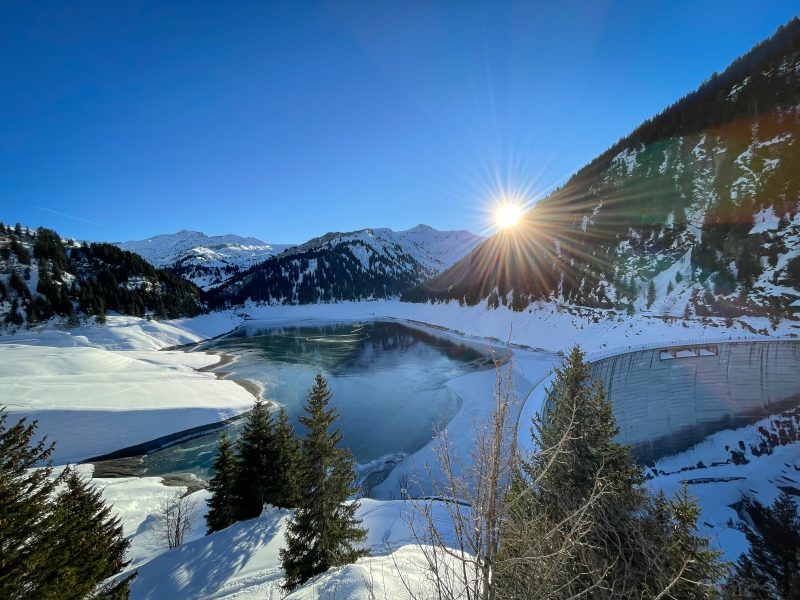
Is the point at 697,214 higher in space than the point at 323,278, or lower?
higher

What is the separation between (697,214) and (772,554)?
1621 inches

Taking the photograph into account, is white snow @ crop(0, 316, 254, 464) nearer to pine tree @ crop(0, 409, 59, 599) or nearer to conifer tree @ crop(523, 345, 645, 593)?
pine tree @ crop(0, 409, 59, 599)

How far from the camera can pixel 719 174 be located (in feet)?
137

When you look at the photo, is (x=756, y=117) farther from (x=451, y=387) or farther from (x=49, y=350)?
(x=49, y=350)

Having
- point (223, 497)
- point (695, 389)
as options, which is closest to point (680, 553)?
point (223, 497)

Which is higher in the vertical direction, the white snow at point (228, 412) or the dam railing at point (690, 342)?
the dam railing at point (690, 342)

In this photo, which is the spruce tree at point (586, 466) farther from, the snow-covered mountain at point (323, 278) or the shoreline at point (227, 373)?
the snow-covered mountain at point (323, 278)

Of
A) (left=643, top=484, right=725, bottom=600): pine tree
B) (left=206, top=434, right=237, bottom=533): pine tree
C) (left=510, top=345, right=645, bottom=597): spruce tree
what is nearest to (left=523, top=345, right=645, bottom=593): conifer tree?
(left=510, top=345, right=645, bottom=597): spruce tree

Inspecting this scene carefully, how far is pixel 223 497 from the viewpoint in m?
14.2

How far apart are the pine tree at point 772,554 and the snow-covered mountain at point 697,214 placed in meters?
17.3

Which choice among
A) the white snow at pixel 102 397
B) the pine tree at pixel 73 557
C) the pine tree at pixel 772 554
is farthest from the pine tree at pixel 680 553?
the white snow at pixel 102 397

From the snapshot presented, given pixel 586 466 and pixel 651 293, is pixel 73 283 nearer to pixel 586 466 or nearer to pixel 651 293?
pixel 586 466

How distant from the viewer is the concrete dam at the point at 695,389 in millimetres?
23922

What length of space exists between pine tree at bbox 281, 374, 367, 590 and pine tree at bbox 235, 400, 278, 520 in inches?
180
